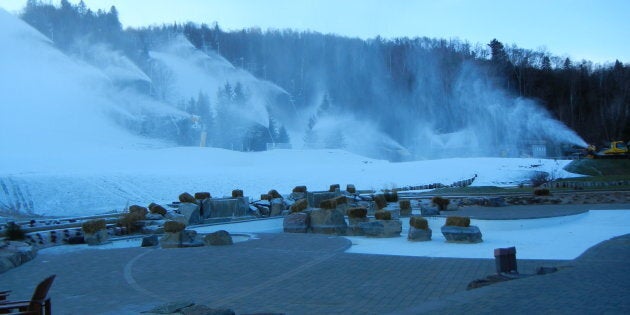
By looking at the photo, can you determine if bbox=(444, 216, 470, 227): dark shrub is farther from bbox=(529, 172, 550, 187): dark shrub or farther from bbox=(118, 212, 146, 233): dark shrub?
bbox=(529, 172, 550, 187): dark shrub

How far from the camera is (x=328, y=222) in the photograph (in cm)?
1725

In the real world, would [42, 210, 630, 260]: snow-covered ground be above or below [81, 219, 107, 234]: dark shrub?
below

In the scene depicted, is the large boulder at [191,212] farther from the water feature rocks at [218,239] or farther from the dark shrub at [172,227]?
the water feature rocks at [218,239]

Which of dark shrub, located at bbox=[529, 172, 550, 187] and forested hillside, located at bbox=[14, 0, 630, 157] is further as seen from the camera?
forested hillside, located at bbox=[14, 0, 630, 157]

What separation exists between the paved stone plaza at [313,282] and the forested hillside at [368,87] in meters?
59.6

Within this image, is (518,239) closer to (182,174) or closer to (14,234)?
(14,234)

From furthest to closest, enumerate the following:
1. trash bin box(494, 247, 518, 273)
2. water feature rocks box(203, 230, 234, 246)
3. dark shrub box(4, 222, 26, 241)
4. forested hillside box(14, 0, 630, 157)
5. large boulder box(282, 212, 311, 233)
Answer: forested hillside box(14, 0, 630, 157), large boulder box(282, 212, 311, 233), dark shrub box(4, 222, 26, 241), water feature rocks box(203, 230, 234, 246), trash bin box(494, 247, 518, 273)

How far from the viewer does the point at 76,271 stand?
10758mm

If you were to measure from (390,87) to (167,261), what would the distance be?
94893 mm

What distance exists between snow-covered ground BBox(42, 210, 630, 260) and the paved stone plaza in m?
0.92

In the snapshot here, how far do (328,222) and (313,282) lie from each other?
8.21m

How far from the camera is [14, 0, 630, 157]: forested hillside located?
7812 cm

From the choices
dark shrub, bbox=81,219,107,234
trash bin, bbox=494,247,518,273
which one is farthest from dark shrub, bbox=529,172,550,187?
trash bin, bbox=494,247,518,273

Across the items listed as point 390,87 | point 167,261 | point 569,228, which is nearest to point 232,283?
point 167,261
